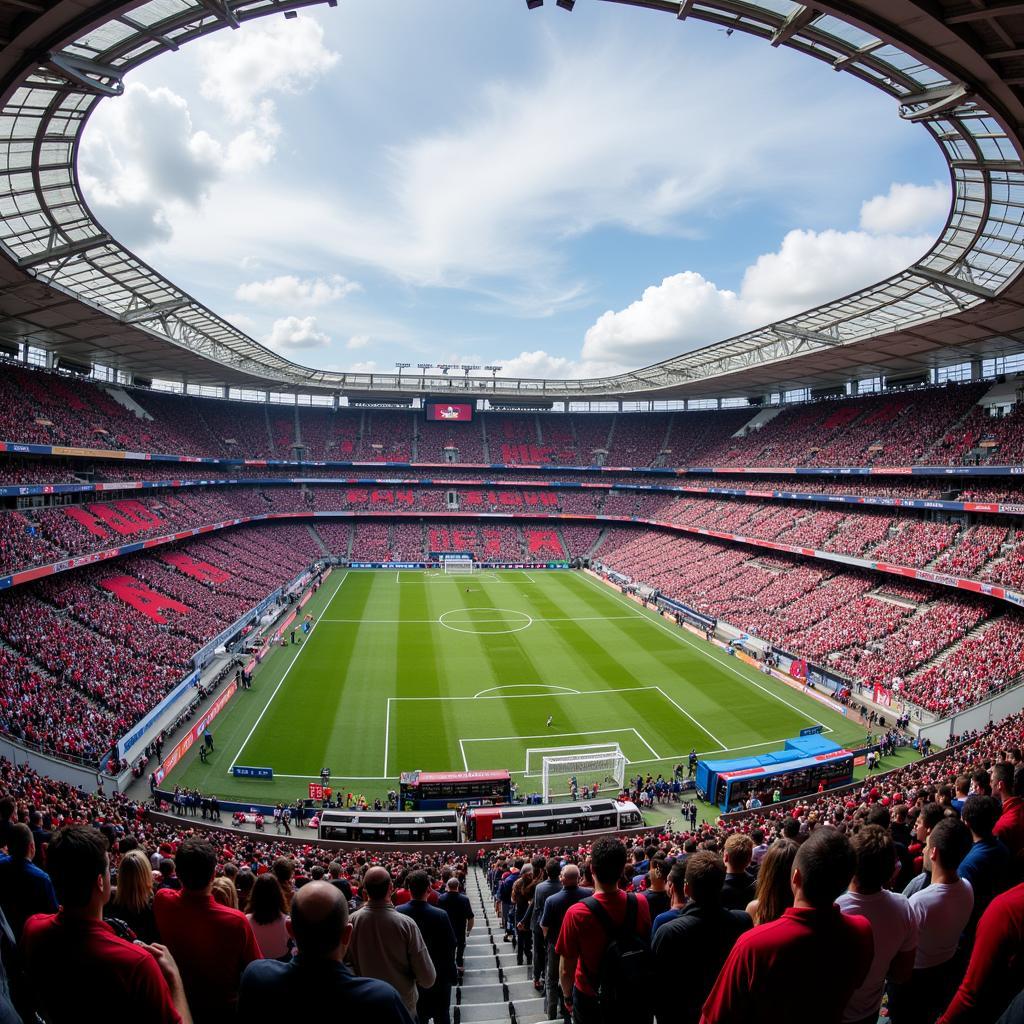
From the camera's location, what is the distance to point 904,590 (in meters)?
37.6

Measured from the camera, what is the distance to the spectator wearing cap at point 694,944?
387 cm

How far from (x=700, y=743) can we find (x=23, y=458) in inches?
1467

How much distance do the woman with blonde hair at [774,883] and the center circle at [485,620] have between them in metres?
40.2

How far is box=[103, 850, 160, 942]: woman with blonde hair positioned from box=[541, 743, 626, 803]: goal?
21.0 m

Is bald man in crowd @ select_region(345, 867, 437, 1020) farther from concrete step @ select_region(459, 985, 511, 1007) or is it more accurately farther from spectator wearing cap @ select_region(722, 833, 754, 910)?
concrete step @ select_region(459, 985, 511, 1007)

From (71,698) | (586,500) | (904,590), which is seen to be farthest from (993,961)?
(586,500)

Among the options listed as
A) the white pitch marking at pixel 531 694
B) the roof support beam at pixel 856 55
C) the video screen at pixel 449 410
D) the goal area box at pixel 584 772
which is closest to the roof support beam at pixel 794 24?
the roof support beam at pixel 856 55

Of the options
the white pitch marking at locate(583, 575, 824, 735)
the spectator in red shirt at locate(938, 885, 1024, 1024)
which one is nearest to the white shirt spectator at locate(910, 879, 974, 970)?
the spectator in red shirt at locate(938, 885, 1024, 1024)

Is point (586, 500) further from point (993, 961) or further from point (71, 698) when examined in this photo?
point (993, 961)

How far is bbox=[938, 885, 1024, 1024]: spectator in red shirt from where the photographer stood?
11.5 ft

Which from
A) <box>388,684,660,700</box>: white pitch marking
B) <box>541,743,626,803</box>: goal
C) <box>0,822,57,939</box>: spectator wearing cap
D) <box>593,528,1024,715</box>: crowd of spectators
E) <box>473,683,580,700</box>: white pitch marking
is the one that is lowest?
<box>541,743,626,803</box>: goal

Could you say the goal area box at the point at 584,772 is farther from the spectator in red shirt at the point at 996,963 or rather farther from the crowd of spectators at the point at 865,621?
the spectator in red shirt at the point at 996,963

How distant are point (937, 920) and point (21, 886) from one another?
252 inches

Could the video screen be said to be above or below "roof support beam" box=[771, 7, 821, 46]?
above
